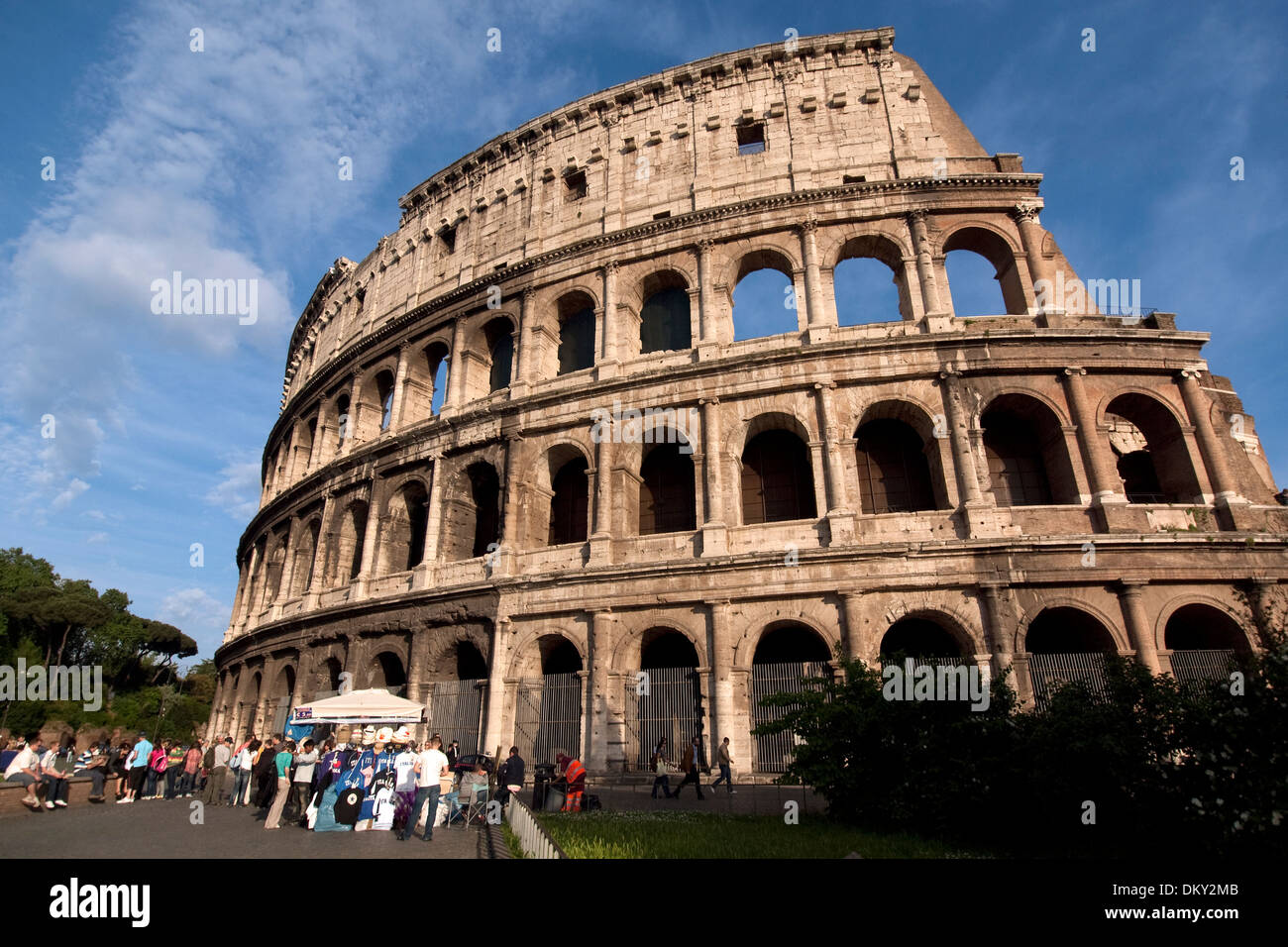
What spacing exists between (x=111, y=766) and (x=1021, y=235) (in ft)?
83.0

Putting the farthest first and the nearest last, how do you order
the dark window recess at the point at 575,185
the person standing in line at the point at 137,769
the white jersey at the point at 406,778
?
1. the dark window recess at the point at 575,185
2. the person standing in line at the point at 137,769
3. the white jersey at the point at 406,778

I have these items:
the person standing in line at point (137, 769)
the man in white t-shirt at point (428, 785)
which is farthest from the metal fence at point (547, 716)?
the person standing in line at point (137, 769)

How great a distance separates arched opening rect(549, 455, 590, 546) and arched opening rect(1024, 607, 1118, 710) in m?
10.8

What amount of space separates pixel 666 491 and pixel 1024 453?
880 cm

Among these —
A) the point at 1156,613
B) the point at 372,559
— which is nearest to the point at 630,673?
the point at 372,559

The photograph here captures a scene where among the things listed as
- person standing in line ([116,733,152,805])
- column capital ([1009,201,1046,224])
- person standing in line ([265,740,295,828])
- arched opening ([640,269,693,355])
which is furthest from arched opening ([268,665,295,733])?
column capital ([1009,201,1046,224])

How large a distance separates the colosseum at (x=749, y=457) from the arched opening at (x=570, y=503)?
0.12 meters

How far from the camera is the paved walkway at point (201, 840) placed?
7.65 meters

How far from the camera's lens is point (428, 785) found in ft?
29.0

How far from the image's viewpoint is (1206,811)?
20.4 feet

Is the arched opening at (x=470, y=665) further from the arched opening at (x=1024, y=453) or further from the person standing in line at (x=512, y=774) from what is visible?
the arched opening at (x=1024, y=453)

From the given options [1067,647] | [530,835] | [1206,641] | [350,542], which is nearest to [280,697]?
[350,542]

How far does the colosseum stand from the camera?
13.8 m
